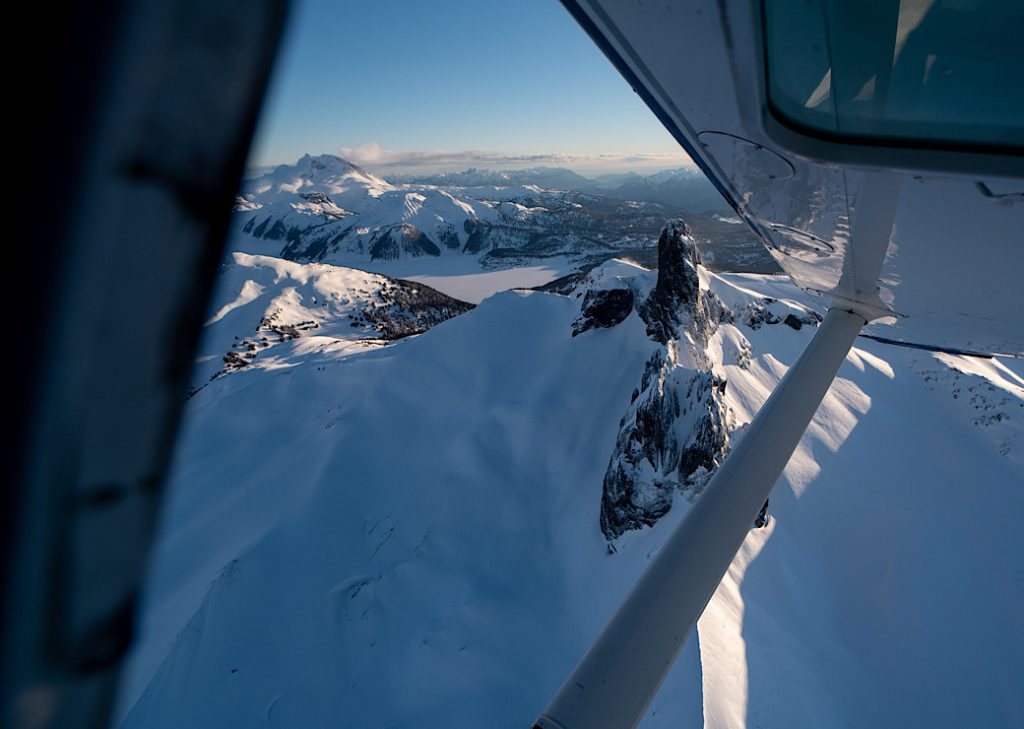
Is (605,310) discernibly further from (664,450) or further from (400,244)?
(400,244)

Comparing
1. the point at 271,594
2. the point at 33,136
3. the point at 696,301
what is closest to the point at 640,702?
the point at 33,136

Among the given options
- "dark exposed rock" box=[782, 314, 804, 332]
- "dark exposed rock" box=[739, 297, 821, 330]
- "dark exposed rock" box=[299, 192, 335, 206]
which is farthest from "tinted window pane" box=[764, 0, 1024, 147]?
"dark exposed rock" box=[299, 192, 335, 206]

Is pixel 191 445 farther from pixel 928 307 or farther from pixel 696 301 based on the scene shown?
pixel 928 307

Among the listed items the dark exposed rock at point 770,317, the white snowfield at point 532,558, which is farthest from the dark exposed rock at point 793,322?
the white snowfield at point 532,558

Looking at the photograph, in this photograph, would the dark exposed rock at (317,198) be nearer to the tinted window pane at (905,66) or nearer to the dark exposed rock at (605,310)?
the dark exposed rock at (605,310)

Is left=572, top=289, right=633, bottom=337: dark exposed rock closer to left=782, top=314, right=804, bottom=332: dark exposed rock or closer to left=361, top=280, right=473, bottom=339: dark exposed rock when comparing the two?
left=782, top=314, right=804, bottom=332: dark exposed rock
